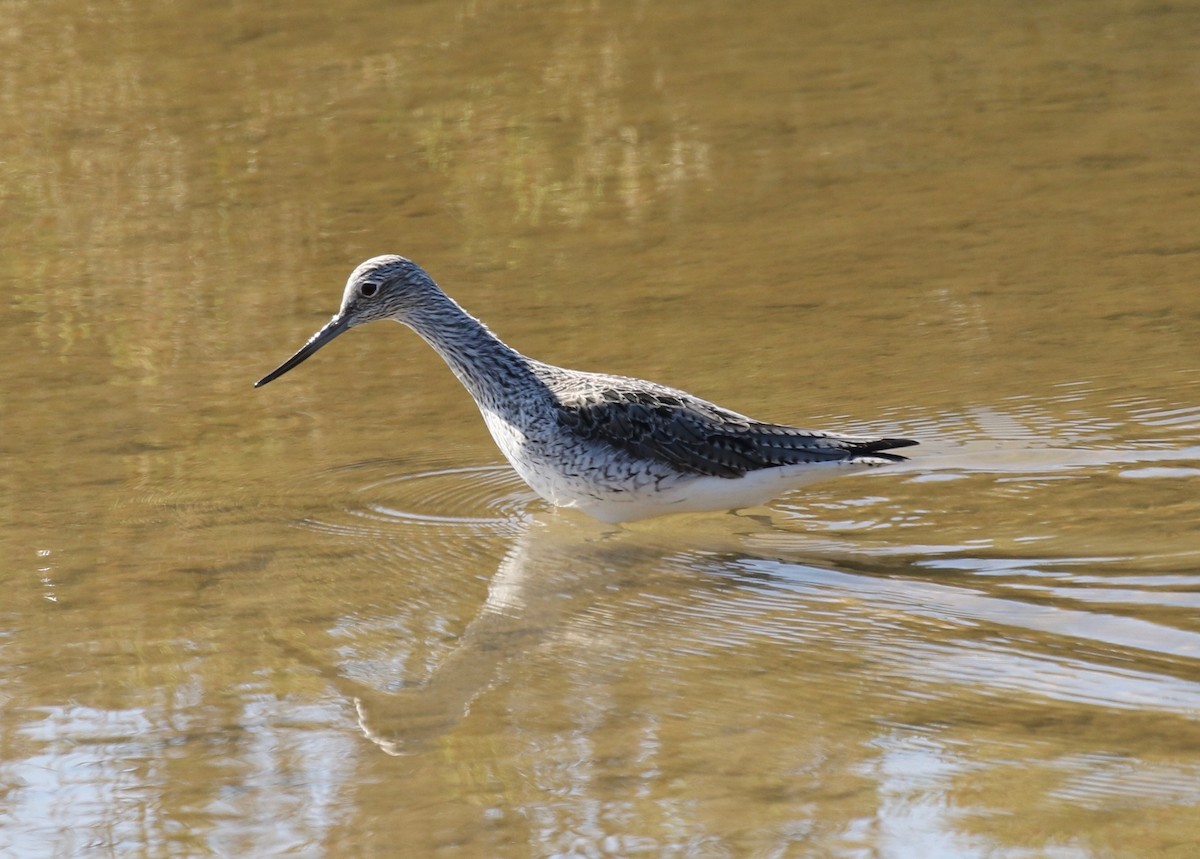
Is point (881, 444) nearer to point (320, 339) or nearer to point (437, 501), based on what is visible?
point (437, 501)

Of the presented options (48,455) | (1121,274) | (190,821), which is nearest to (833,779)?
(190,821)

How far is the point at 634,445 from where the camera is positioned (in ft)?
22.7

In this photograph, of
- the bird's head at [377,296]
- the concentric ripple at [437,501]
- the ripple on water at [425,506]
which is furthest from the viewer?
the bird's head at [377,296]

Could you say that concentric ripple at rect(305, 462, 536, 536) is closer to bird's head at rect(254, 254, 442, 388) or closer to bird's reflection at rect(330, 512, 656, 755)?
bird's reflection at rect(330, 512, 656, 755)

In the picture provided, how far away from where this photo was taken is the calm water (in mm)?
4688

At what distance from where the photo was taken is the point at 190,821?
4543 mm

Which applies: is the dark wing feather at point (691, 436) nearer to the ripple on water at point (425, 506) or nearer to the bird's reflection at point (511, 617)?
the bird's reflection at point (511, 617)

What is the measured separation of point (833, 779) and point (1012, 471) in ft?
9.45

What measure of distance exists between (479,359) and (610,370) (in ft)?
4.82

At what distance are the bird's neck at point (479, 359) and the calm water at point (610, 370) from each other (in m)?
0.50

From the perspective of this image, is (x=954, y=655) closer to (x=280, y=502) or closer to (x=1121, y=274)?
(x=280, y=502)

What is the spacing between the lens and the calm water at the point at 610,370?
4688 millimetres

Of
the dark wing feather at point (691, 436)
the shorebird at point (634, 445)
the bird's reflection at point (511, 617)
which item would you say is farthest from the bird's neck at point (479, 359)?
the bird's reflection at point (511, 617)

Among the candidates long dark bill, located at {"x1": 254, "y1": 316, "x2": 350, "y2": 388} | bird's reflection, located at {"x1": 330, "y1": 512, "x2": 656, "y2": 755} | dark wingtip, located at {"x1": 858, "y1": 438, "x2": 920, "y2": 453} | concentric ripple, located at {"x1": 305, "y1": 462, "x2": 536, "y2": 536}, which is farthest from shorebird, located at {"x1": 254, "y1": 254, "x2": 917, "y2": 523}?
long dark bill, located at {"x1": 254, "y1": 316, "x2": 350, "y2": 388}
